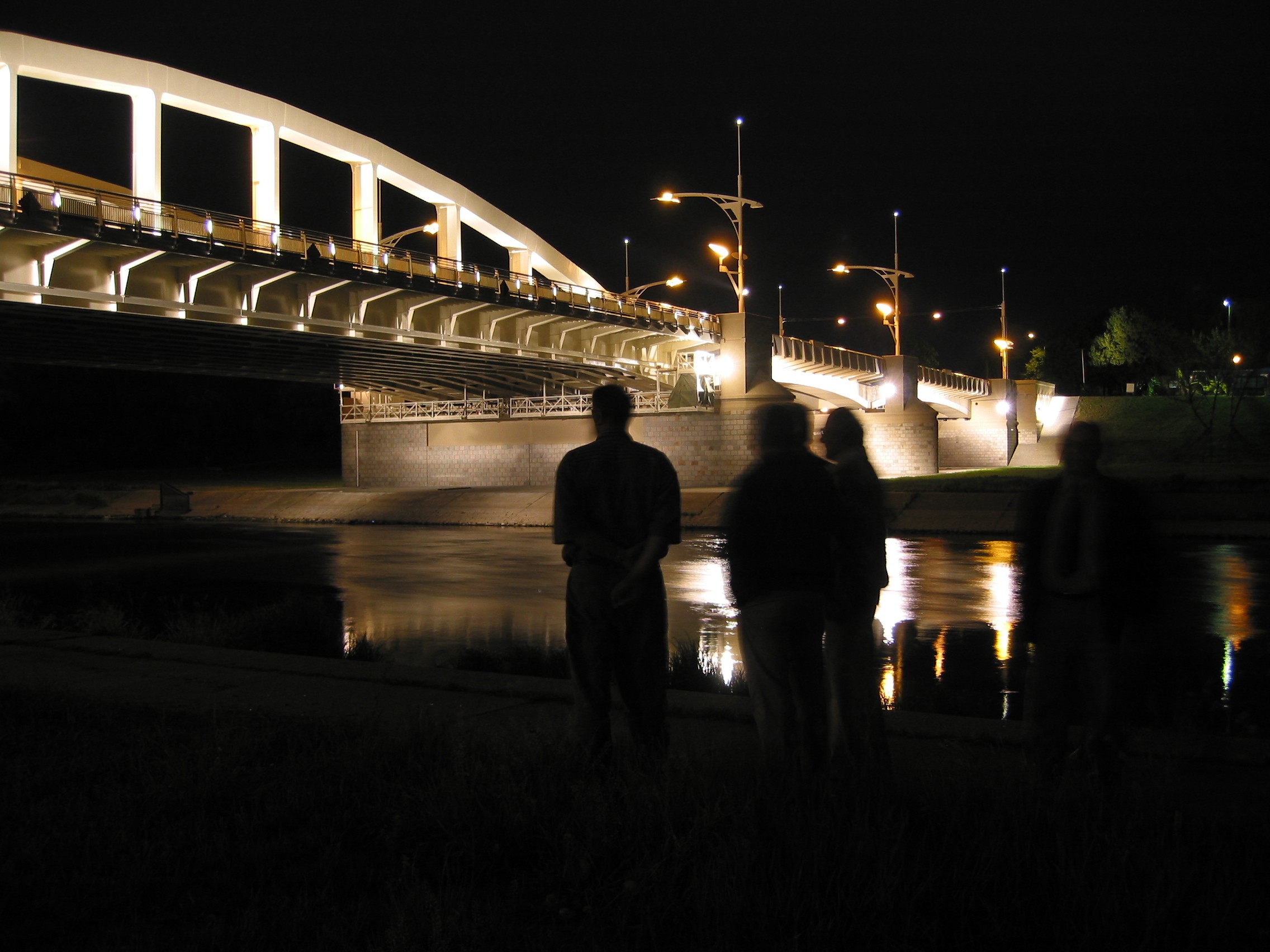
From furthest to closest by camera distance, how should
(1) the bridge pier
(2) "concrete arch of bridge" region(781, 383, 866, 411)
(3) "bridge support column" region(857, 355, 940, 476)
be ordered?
(1) the bridge pier, (2) "concrete arch of bridge" region(781, 383, 866, 411), (3) "bridge support column" region(857, 355, 940, 476)

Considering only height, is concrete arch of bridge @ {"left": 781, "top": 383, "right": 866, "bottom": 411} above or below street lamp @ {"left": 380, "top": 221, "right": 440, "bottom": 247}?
below

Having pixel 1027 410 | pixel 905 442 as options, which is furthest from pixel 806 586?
pixel 1027 410

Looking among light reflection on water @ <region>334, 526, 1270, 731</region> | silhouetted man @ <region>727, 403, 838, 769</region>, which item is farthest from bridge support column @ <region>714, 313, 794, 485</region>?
silhouetted man @ <region>727, 403, 838, 769</region>

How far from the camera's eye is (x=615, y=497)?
18.1ft

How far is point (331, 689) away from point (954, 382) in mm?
67218

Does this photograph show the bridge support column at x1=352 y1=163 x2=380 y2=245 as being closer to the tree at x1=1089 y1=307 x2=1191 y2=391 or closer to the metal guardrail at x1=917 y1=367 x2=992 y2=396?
the metal guardrail at x1=917 y1=367 x2=992 y2=396

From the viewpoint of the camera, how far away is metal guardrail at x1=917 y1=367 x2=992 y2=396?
67750 millimetres

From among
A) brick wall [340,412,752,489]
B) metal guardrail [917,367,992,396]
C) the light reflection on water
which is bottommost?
the light reflection on water

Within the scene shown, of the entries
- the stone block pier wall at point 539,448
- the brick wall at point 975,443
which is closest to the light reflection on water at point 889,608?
the stone block pier wall at point 539,448

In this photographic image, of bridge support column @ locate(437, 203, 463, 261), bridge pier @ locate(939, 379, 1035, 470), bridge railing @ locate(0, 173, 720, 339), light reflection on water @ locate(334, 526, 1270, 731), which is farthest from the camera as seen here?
bridge pier @ locate(939, 379, 1035, 470)

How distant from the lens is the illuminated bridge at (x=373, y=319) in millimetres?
27750

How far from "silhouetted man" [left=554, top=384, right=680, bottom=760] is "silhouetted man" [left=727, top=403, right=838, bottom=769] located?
1.66ft

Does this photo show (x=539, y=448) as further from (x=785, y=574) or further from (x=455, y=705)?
(x=785, y=574)

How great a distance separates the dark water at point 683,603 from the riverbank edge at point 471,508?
292 cm
